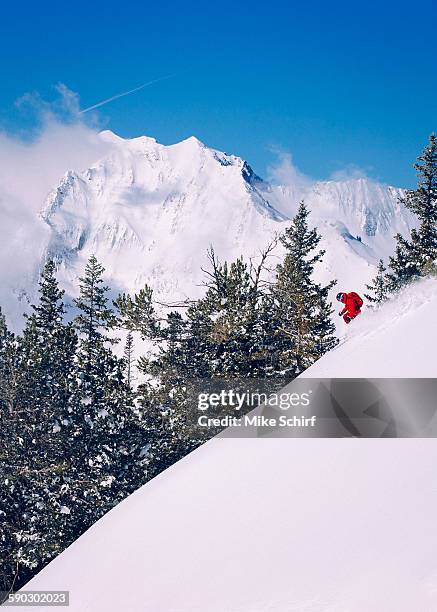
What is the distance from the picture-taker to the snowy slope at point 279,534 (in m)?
5.77

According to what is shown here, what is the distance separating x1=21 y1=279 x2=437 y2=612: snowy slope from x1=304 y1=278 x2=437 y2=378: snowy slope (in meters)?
0.09

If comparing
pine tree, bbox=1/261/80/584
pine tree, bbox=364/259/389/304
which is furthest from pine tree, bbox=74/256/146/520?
pine tree, bbox=364/259/389/304

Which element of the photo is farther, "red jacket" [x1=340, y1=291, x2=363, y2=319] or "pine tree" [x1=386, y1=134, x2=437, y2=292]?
"pine tree" [x1=386, y1=134, x2=437, y2=292]

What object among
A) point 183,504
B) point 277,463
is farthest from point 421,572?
point 183,504

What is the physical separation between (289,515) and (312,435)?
279 centimetres

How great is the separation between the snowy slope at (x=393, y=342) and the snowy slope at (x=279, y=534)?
88mm

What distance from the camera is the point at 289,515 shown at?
7688 millimetres

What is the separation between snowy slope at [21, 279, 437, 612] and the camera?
577 centimetres

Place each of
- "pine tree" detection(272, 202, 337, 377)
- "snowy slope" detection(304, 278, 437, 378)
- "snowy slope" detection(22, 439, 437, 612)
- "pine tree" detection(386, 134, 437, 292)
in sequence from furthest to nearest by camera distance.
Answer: "pine tree" detection(386, 134, 437, 292) → "pine tree" detection(272, 202, 337, 377) → "snowy slope" detection(304, 278, 437, 378) → "snowy slope" detection(22, 439, 437, 612)

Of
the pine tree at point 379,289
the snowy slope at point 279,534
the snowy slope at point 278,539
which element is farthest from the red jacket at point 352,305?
the pine tree at point 379,289

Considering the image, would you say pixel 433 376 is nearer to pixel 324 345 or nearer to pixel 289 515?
pixel 289 515

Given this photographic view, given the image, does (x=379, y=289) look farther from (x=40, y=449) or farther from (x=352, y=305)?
(x=40, y=449)

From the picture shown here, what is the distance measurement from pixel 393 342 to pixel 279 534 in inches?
260

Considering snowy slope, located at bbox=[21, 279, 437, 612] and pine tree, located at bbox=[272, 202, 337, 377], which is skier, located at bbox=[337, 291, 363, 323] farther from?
snowy slope, located at bbox=[21, 279, 437, 612]
